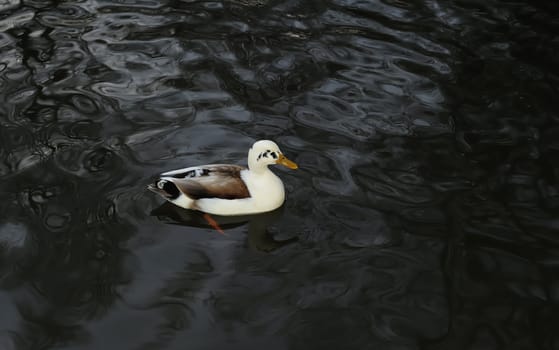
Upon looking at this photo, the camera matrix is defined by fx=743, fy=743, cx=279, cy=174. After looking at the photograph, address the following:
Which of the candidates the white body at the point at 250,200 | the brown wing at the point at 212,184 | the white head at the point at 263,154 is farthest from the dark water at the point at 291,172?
the white head at the point at 263,154

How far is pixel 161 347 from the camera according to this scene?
19.2ft

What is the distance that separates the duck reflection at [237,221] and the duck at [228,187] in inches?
2.7

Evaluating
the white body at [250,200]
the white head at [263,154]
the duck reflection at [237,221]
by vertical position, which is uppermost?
the white head at [263,154]

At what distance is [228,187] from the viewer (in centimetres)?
709

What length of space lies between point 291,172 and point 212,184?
1.27 metres

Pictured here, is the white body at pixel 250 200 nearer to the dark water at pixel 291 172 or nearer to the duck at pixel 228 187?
the duck at pixel 228 187

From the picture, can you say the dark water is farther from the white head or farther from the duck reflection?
the white head

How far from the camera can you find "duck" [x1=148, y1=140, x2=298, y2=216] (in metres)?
7.05

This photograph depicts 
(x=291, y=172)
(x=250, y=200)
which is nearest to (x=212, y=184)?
(x=250, y=200)

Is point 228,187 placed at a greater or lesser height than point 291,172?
greater

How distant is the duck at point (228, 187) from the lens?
705cm

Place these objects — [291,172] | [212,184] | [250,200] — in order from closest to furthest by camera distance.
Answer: [212,184] < [250,200] < [291,172]

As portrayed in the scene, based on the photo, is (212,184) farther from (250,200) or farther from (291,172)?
(291,172)

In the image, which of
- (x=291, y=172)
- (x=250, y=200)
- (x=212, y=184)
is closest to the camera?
(x=212, y=184)
